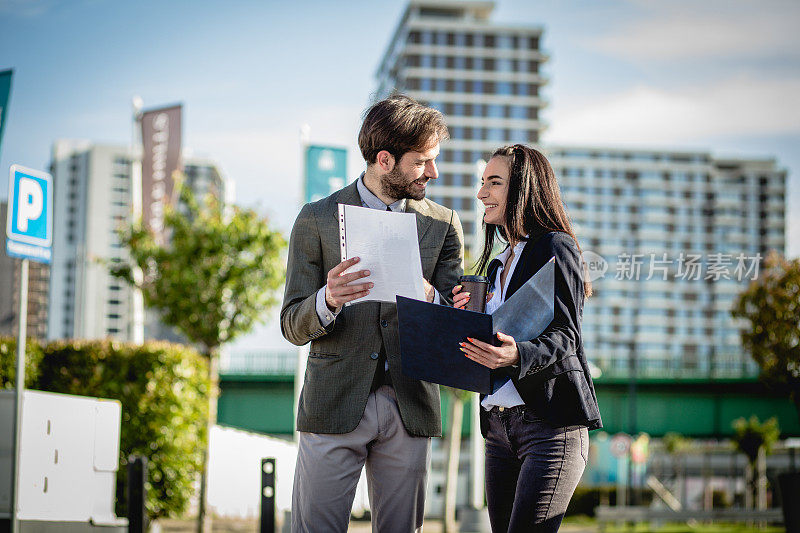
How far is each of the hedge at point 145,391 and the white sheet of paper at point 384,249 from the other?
9.92 metres

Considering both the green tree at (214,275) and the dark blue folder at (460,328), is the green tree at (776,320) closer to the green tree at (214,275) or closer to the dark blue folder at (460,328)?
the dark blue folder at (460,328)

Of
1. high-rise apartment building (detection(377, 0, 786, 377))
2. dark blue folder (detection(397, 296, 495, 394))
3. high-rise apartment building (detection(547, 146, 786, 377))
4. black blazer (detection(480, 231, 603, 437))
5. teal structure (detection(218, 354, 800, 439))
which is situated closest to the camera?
dark blue folder (detection(397, 296, 495, 394))

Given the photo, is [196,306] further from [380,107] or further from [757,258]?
[380,107]

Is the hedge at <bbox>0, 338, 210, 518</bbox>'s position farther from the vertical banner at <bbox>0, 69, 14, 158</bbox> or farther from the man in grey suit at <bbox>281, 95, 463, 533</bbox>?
the man in grey suit at <bbox>281, 95, 463, 533</bbox>

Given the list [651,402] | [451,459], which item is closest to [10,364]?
[451,459]

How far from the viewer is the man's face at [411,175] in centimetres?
366

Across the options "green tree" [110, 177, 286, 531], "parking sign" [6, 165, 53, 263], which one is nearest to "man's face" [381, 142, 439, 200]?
"parking sign" [6, 165, 53, 263]

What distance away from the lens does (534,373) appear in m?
3.40

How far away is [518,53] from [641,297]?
4183 centimetres

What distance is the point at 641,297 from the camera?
5094 inches

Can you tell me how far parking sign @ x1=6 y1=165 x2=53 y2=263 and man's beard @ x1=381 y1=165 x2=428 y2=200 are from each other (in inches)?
155

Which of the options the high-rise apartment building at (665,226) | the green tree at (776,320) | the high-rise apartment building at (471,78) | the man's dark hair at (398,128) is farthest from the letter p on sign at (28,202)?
the high-rise apartment building at (665,226)

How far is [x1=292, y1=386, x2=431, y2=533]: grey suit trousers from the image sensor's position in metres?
3.56

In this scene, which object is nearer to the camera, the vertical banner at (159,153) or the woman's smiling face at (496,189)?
the woman's smiling face at (496,189)
